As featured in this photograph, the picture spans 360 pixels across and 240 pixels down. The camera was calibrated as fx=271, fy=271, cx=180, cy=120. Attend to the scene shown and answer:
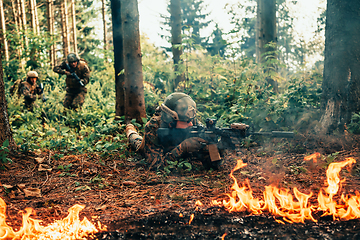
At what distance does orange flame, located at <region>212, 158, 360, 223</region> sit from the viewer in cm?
284

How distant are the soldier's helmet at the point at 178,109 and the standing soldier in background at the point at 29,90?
729 cm

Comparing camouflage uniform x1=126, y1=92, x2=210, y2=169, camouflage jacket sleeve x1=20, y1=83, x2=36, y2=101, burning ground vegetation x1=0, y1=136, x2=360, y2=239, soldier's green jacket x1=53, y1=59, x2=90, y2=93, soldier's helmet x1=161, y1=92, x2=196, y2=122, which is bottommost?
burning ground vegetation x1=0, y1=136, x2=360, y2=239

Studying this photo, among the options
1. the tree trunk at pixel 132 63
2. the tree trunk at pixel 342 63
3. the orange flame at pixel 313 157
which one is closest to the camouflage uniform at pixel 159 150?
the orange flame at pixel 313 157

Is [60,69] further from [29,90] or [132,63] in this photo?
[132,63]

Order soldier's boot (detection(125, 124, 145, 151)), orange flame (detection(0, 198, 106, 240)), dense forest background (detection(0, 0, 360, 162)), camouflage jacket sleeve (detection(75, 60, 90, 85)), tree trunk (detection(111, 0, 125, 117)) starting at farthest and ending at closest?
camouflage jacket sleeve (detection(75, 60, 90, 85))
tree trunk (detection(111, 0, 125, 117))
dense forest background (detection(0, 0, 360, 162))
soldier's boot (detection(125, 124, 145, 151))
orange flame (detection(0, 198, 106, 240))

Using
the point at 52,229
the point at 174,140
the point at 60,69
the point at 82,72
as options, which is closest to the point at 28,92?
the point at 60,69

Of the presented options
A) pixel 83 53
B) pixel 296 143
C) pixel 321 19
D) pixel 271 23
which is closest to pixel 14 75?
pixel 83 53

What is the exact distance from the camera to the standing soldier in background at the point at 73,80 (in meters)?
9.70

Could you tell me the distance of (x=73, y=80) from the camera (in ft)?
32.1

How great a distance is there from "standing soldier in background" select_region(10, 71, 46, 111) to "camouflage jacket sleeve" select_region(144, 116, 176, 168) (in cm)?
693

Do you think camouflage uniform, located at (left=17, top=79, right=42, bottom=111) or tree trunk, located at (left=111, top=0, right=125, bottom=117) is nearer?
tree trunk, located at (left=111, top=0, right=125, bottom=117)

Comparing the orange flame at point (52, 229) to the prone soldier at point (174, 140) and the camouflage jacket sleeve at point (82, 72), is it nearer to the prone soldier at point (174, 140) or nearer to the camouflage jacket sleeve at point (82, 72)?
the prone soldier at point (174, 140)

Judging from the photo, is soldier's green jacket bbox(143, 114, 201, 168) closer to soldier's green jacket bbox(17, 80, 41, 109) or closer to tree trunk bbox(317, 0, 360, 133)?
tree trunk bbox(317, 0, 360, 133)

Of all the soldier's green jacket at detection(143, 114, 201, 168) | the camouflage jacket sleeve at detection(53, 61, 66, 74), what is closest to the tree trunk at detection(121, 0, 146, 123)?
the soldier's green jacket at detection(143, 114, 201, 168)
